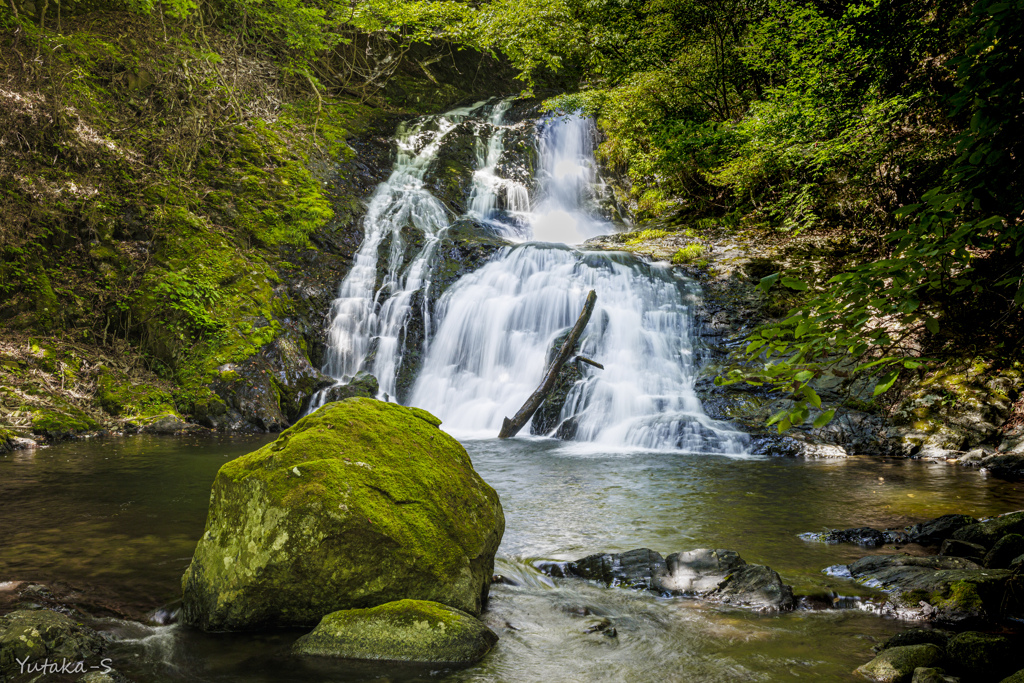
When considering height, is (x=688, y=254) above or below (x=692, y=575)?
above

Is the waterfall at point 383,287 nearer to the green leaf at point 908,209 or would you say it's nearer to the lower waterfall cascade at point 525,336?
the lower waterfall cascade at point 525,336

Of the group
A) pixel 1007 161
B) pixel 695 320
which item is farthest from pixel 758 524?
pixel 695 320

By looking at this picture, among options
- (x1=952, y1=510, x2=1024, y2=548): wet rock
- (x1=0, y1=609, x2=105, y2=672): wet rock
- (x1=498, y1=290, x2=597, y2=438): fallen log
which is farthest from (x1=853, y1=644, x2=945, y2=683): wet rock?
(x1=498, y1=290, x2=597, y2=438): fallen log

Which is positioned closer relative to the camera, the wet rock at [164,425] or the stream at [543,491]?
the stream at [543,491]

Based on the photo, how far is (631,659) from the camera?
337 cm

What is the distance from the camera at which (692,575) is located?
444 centimetres

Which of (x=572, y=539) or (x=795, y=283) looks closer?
(x=795, y=283)

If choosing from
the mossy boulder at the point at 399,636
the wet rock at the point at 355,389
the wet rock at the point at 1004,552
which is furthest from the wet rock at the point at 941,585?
the wet rock at the point at 355,389

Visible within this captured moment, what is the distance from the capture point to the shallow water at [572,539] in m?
3.25

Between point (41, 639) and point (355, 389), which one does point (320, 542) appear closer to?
point (41, 639)

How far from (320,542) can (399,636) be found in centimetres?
71

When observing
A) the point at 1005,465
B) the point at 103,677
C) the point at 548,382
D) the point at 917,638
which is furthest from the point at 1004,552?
the point at 548,382

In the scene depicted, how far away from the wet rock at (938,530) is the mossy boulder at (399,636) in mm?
4260

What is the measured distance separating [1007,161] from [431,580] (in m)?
3.74
